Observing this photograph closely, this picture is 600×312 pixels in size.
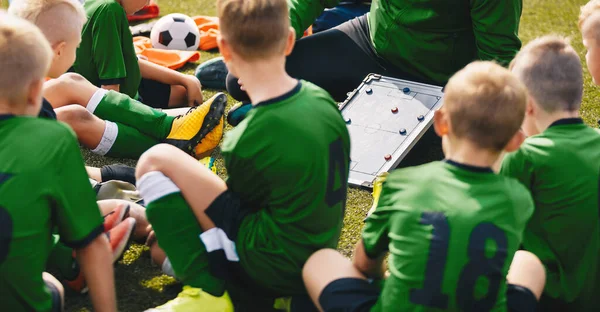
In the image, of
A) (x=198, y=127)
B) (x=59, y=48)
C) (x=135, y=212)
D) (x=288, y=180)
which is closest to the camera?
(x=288, y=180)

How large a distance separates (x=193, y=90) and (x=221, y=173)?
0.74 metres

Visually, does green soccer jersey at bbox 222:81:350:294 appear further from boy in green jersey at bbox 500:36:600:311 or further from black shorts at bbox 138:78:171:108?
black shorts at bbox 138:78:171:108

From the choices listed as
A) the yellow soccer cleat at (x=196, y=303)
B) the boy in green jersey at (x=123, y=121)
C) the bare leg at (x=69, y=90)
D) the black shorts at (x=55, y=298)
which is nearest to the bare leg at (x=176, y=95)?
the boy in green jersey at (x=123, y=121)

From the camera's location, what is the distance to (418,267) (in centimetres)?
208

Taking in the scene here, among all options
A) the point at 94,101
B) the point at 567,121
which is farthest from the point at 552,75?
the point at 94,101

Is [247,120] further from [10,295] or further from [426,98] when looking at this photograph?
[426,98]

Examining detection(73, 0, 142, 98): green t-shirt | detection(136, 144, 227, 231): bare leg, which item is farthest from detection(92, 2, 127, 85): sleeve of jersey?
detection(136, 144, 227, 231): bare leg

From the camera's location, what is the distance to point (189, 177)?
7.89 feet

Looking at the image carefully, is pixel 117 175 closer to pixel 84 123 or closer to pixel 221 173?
pixel 84 123

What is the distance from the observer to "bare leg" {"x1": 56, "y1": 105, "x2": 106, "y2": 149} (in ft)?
11.1

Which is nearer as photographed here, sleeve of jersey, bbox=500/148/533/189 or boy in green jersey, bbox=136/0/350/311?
boy in green jersey, bbox=136/0/350/311

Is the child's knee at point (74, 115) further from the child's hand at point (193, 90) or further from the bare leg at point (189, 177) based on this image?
the bare leg at point (189, 177)

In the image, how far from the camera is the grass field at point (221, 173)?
A: 8.84 feet

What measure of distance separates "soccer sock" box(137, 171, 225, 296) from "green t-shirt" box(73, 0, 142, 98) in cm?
158
